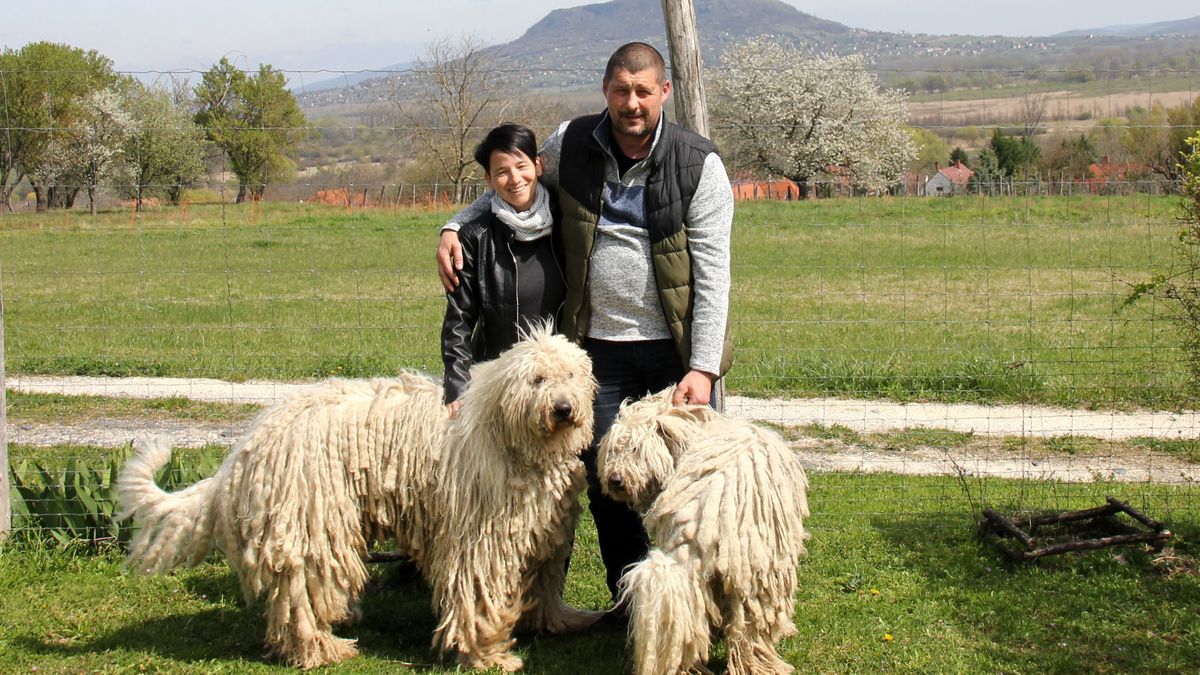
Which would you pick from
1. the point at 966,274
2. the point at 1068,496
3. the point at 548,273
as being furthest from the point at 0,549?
the point at 966,274

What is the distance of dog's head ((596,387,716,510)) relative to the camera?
494 centimetres

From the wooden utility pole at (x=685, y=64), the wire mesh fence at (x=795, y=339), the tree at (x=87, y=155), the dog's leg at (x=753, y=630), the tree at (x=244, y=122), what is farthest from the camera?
the tree at (x=87, y=155)

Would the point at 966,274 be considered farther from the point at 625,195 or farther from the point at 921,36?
the point at 921,36

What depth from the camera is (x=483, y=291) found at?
209 inches

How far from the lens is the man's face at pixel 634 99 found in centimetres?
488

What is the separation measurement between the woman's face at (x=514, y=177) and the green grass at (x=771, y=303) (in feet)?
14.0

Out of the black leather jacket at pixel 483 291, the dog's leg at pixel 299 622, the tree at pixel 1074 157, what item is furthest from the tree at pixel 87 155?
the tree at pixel 1074 157

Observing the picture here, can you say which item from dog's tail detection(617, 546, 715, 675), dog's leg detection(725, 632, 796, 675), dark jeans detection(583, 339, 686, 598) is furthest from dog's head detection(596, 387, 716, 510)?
dog's leg detection(725, 632, 796, 675)

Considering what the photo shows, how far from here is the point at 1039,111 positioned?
341 inches

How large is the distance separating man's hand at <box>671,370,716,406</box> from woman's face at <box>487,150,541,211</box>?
108 cm

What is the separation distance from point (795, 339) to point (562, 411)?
8268 mm

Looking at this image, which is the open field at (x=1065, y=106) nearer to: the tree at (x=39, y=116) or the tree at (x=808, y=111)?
the tree at (x=39, y=116)

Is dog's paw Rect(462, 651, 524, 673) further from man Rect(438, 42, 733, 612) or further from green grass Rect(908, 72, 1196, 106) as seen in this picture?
green grass Rect(908, 72, 1196, 106)

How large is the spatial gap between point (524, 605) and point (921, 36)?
7574 inches
